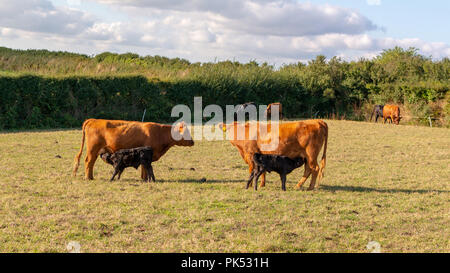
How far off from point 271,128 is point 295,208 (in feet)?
8.18

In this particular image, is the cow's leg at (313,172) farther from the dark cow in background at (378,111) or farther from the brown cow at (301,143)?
the dark cow in background at (378,111)

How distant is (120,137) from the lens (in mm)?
10320

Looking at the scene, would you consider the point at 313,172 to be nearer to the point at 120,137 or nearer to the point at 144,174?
the point at 144,174

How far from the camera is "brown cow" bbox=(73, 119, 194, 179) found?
404 inches

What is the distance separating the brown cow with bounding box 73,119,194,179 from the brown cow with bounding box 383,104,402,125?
72.4ft

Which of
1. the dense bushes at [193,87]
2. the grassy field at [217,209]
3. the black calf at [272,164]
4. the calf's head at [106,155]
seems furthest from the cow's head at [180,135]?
the dense bushes at [193,87]

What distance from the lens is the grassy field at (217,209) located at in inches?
248

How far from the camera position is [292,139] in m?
9.96

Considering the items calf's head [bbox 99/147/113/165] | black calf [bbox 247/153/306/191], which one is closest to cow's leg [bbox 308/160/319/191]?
black calf [bbox 247/153/306/191]

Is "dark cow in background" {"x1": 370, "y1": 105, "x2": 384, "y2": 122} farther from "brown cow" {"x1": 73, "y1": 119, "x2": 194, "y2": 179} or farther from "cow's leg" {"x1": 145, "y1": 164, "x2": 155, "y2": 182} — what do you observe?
"cow's leg" {"x1": 145, "y1": 164, "x2": 155, "y2": 182}

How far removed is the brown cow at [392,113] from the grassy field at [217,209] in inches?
650
